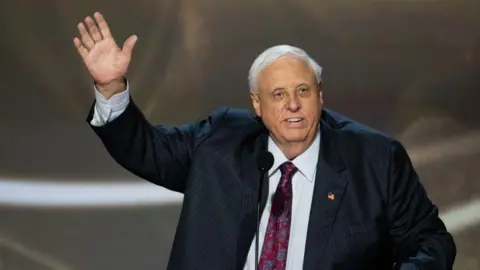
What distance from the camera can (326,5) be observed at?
277cm

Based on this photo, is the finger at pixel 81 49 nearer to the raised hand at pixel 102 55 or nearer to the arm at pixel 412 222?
the raised hand at pixel 102 55

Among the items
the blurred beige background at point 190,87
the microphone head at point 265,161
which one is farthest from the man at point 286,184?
the blurred beige background at point 190,87

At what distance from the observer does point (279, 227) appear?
1802 millimetres

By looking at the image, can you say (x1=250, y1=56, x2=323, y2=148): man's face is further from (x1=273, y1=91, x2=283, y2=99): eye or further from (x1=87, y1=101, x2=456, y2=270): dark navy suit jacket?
(x1=87, y1=101, x2=456, y2=270): dark navy suit jacket

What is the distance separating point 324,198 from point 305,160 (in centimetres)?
13

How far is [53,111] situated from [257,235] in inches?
53.6

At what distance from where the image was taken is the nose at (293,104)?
1790mm

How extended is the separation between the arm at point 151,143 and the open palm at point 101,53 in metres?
0.10

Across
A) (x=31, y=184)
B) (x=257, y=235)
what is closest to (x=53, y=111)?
(x=31, y=184)

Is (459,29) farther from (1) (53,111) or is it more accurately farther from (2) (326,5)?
(1) (53,111)

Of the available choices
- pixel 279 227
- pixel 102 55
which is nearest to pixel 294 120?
pixel 279 227

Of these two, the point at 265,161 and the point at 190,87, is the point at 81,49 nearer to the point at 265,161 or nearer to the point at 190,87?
the point at 265,161

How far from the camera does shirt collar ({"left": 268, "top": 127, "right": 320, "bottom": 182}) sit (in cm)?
187

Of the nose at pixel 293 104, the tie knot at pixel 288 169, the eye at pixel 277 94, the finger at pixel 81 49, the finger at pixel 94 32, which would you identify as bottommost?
the tie knot at pixel 288 169
